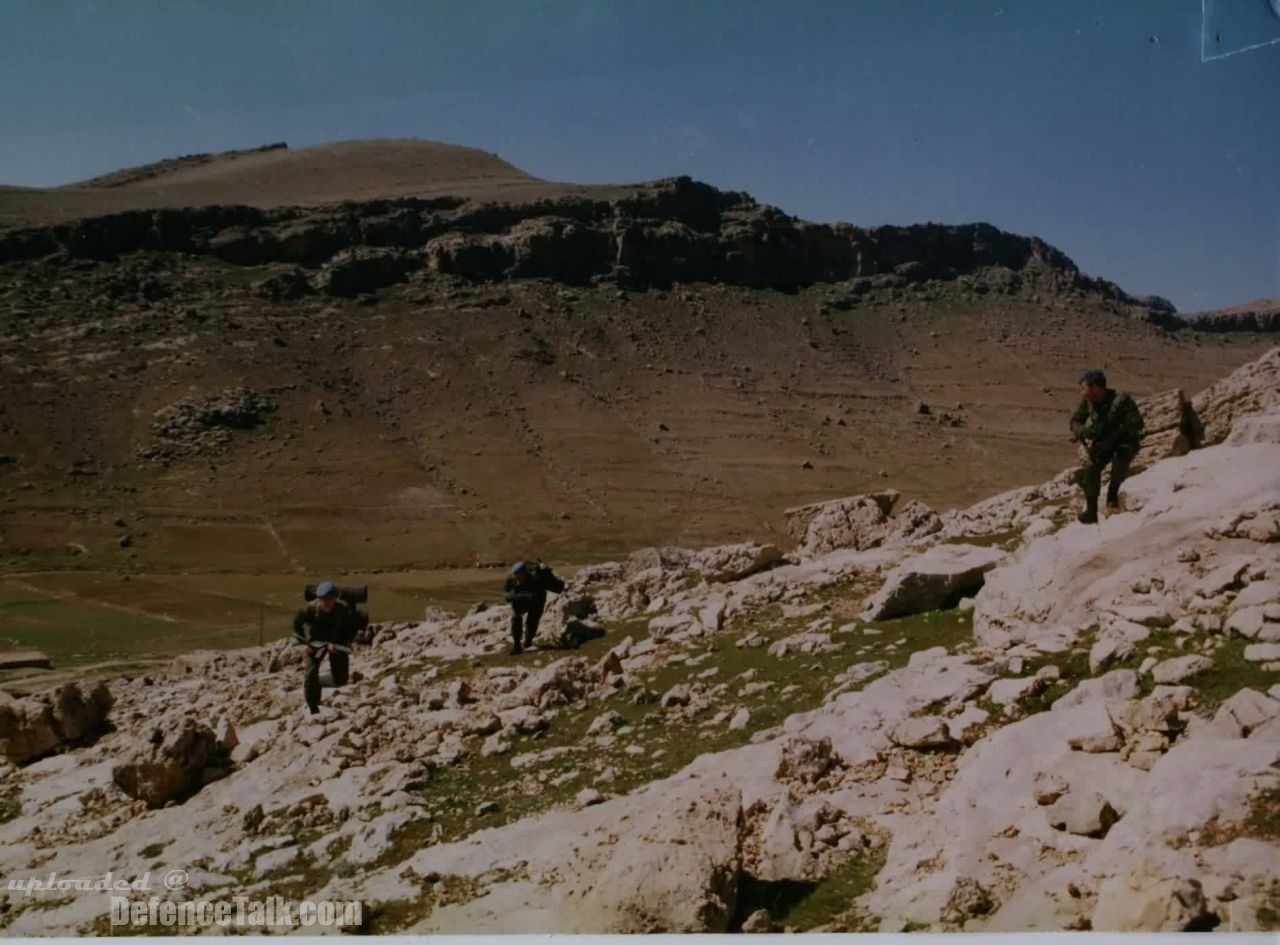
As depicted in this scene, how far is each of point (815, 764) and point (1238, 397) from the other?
13075 millimetres

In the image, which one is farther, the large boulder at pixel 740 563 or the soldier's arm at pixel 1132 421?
the large boulder at pixel 740 563

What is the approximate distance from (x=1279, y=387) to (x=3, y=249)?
130 meters

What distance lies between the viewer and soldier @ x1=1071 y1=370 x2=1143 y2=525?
11578 mm

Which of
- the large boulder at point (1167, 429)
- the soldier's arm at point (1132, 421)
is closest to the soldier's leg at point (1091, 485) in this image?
the soldier's arm at point (1132, 421)

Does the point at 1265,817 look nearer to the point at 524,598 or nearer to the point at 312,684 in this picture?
the point at 312,684

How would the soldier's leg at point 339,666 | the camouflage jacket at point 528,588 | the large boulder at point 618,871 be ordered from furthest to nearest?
the camouflage jacket at point 528,588
the soldier's leg at point 339,666
the large boulder at point 618,871

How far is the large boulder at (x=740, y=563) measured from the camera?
62.4 feet

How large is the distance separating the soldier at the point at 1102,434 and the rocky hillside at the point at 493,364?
5799 centimetres

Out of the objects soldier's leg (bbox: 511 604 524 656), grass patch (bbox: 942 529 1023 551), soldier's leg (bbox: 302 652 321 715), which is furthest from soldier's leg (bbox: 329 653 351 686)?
grass patch (bbox: 942 529 1023 551)

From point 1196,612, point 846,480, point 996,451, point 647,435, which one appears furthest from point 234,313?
point 1196,612

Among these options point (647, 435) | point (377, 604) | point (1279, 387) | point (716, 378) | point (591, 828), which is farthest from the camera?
point (716, 378)

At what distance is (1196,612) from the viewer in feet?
25.8

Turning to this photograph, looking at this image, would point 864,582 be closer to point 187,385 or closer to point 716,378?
point 187,385

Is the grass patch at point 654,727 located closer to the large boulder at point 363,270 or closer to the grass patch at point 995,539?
the grass patch at point 995,539
